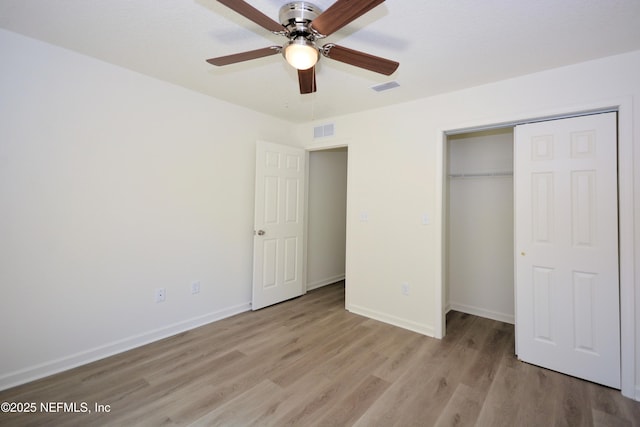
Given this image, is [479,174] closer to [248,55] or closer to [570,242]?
[570,242]

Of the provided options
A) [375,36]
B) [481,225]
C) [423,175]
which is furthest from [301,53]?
[481,225]

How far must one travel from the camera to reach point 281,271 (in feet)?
12.6

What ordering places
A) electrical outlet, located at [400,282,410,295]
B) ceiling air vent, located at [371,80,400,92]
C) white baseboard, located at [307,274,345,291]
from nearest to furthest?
ceiling air vent, located at [371,80,400,92], electrical outlet, located at [400,282,410,295], white baseboard, located at [307,274,345,291]

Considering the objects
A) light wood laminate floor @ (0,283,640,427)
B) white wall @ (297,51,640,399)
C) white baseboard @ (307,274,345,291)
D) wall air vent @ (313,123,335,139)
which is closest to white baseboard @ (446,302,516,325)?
light wood laminate floor @ (0,283,640,427)

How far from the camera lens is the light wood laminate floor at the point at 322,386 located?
182 centimetres

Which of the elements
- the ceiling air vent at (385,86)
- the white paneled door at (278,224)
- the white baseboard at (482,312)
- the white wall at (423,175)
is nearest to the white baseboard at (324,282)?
the white paneled door at (278,224)

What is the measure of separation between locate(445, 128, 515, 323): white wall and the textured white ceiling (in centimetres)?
110

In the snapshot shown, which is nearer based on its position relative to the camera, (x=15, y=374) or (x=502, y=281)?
(x=15, y=374)

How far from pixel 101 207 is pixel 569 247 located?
12.7 feet

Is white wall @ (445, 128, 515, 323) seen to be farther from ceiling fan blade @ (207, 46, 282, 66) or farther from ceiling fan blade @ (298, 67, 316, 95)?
ceiling fan blade @ (207, 46, 282, 66)

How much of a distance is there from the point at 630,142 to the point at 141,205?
3.96 m

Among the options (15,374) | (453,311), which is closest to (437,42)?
(453,311)

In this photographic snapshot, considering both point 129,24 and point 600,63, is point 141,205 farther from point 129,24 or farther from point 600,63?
point 600,63

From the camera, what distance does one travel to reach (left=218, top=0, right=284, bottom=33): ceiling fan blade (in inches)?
50.1
